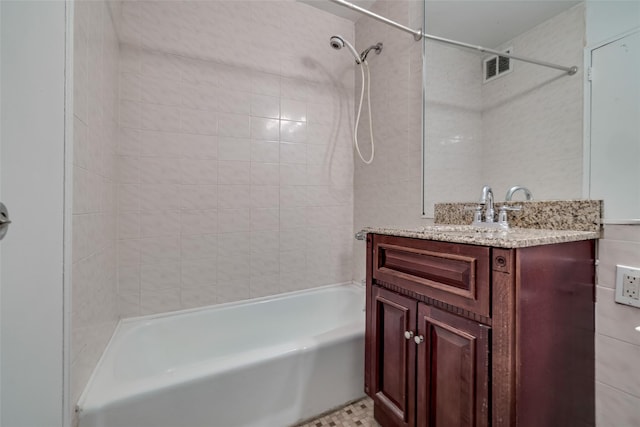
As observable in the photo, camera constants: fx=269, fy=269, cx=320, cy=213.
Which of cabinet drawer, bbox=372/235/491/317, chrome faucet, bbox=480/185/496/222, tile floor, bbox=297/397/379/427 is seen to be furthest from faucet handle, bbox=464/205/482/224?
tile floor, bbox=297/397/379/427

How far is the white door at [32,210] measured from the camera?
679mm

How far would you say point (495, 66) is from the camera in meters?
1.26

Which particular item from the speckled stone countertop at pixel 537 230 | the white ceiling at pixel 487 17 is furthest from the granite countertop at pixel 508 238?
the white ceiling at pixel 487 17

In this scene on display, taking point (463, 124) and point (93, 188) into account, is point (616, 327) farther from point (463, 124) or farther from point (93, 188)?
point (93, 188)

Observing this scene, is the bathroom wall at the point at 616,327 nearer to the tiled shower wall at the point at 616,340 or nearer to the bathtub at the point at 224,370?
the tiled shower wall at the point at 616,340

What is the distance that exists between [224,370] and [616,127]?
1647 mm

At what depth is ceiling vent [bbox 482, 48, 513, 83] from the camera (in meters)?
1.21

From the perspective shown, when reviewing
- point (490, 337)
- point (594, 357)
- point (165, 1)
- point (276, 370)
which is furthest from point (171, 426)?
point (165, 1)

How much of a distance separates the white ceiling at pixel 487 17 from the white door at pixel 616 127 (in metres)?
0.29

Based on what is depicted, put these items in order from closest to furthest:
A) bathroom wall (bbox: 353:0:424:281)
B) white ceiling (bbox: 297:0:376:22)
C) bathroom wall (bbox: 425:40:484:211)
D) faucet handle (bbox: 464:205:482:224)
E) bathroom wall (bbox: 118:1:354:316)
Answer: faucet handle (bbox: 464:205:482:224) → bathroom wall (bbox: 425:40:484:211) → bathroom wall (bbox: 118:1:354:316) → bathroom wall (bbox: 353:0:424:281) → white ceiling (bbox: 297:0:376:22)

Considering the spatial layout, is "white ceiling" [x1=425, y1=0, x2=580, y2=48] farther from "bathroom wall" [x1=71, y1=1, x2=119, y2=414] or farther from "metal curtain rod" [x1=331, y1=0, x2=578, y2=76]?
"bathroom wall" [x1=71, y1=1, x2=119, y2=414]

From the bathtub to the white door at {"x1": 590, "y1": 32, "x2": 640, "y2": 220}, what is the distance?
1.09 metres

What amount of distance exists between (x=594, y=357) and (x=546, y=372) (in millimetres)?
338

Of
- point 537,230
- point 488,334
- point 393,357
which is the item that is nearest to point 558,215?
point 537,230
